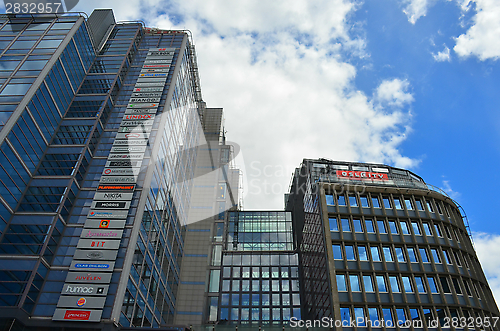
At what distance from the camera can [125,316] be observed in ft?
140

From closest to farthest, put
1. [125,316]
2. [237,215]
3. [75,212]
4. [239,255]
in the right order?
[125,316], [75,212], [239,255], [237,215]

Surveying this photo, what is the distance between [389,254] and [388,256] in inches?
15.3

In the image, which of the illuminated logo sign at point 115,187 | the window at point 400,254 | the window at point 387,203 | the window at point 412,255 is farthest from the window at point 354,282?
the illuminated logo sign at point 115,187

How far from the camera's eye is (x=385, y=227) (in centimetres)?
4966

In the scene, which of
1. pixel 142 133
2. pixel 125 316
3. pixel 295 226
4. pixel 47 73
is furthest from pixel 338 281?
pixel 47 73

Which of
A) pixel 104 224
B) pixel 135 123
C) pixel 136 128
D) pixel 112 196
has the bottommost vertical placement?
pixel 104 224

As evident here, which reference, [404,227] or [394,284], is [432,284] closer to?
[394,284]

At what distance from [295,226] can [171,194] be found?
26.1m

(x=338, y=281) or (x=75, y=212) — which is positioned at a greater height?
(x=75, y=212)

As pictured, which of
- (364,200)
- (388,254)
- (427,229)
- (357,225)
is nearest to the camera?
(388,254)

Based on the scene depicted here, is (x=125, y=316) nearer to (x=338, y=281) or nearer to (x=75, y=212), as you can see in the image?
(x=75, y=212)

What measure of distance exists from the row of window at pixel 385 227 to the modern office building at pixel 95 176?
27.0 meters

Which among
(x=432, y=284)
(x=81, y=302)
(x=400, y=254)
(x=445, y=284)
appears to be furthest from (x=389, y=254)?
(x=81, y=302)

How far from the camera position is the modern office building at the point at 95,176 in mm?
41656
